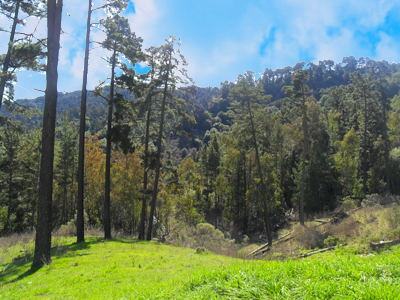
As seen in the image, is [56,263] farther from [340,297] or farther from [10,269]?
[340,297]

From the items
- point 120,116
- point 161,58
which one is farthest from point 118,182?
point 161,58

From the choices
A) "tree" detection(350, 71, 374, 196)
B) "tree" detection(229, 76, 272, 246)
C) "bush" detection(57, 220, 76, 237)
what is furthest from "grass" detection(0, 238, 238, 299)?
"tree" detection(350, 71, 374, 196)

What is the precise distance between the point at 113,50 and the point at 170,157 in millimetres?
13845

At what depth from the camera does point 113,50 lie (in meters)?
16.1

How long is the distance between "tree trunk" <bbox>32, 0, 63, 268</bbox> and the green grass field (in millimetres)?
773

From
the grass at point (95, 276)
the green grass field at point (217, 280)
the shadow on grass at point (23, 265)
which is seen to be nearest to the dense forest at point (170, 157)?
the shadow on grass at point (23, 265)

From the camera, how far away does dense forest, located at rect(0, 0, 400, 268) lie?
16047mm

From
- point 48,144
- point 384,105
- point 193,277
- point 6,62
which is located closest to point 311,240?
point 193,277

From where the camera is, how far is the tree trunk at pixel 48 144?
8.39 m

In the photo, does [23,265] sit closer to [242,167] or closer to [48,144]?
Answer: [48,144]

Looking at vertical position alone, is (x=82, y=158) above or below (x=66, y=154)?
below

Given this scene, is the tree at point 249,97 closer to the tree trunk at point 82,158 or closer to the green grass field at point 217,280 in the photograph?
the tree trunk at point 82,158

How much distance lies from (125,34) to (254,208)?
2591cm

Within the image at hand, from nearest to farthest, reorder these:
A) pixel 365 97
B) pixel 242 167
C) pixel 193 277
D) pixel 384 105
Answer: pixel 193 277 → pixel 384 105 → pixel 365 97 → pixel 242 167
